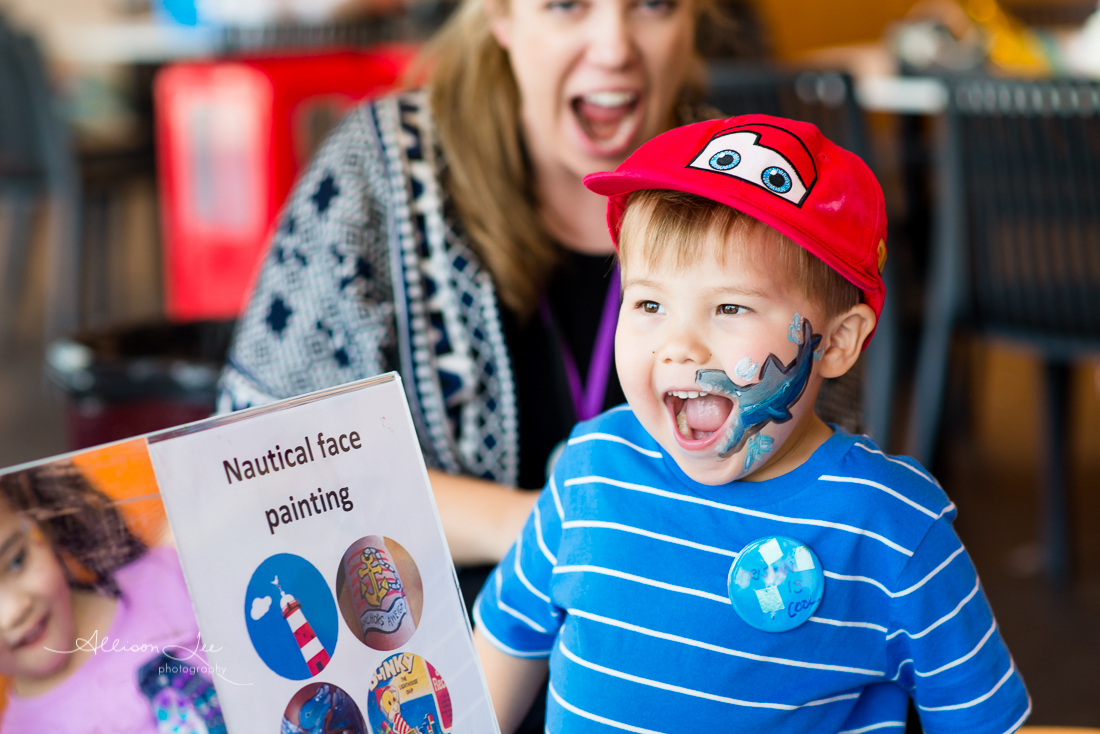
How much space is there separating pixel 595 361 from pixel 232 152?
183 centimetres

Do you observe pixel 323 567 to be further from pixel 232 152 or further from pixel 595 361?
pixel 232 152

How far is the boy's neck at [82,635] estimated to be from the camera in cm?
55

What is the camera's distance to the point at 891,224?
8.96 ft

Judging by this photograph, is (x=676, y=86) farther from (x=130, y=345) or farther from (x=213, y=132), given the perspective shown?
(x=213, y=132)

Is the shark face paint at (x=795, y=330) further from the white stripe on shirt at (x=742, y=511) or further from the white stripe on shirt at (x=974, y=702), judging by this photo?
the white stripe on shirt at (x=974, y=702)

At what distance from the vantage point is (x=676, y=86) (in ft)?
3.74

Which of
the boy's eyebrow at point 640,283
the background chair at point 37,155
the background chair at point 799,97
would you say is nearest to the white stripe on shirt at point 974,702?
the boy's eyebrow at point 640,283

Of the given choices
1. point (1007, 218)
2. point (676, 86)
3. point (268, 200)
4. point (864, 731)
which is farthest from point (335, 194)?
point (268, 200)

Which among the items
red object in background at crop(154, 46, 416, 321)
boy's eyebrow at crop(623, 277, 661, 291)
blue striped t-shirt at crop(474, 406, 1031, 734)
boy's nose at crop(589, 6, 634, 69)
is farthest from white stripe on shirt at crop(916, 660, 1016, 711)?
red object in background at crop(154, 46, 416, 321)

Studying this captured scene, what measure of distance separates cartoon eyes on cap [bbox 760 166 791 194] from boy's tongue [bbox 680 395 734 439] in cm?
13

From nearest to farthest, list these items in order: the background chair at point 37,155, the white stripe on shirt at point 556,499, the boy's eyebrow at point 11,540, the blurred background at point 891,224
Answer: the boy's eyebrow at point 11,540 < the white stripe on shirt at point 556,499 < the blurred background at point 891,224 < the background chair at point 37,155

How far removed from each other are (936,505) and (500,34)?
0.72 metres

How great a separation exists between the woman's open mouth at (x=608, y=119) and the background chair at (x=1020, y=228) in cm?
120

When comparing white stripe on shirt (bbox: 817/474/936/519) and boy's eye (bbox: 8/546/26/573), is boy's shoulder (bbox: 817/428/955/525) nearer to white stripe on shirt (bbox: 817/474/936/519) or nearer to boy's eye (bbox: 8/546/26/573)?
white stripe on shirt (bbox: 817/474/936/519)
